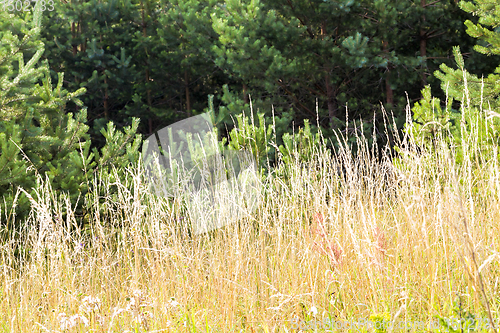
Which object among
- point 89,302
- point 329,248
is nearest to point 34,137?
point 89,302

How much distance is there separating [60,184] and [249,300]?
2.76 m

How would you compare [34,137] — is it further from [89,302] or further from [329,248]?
[329,248]

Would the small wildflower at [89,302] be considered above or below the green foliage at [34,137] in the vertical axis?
below

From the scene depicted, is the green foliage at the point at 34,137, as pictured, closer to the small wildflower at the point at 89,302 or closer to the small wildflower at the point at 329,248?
the small wildflower at the point at 89,302

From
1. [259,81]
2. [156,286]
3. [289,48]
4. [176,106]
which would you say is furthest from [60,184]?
[176,106]

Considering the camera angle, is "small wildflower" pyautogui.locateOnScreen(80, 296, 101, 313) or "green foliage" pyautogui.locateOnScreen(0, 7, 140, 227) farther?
"green foliage" pyautogui.locateOnScreen(0, 7, 140, 227)

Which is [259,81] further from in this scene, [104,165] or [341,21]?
[104,165]

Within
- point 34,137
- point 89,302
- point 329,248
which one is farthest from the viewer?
point 34,137

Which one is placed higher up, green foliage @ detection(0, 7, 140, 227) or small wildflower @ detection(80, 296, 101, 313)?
green foliage @ detection(0, 7, 140, 227)

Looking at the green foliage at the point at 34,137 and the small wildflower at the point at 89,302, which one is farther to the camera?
the green foliage at the point at 34,137

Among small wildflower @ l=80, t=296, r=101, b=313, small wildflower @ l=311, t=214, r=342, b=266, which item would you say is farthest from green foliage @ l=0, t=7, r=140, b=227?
small wildflower @ l=311, t=214, r=342, b=266

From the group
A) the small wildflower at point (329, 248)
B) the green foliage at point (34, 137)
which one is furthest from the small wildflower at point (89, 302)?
the green foliage at point (34, 137)

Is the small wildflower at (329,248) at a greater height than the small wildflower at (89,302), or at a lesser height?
greater

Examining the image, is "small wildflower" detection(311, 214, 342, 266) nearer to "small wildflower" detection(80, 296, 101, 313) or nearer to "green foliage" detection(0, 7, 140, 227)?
"small wildflower" detection(80, 296, 101, 313)
